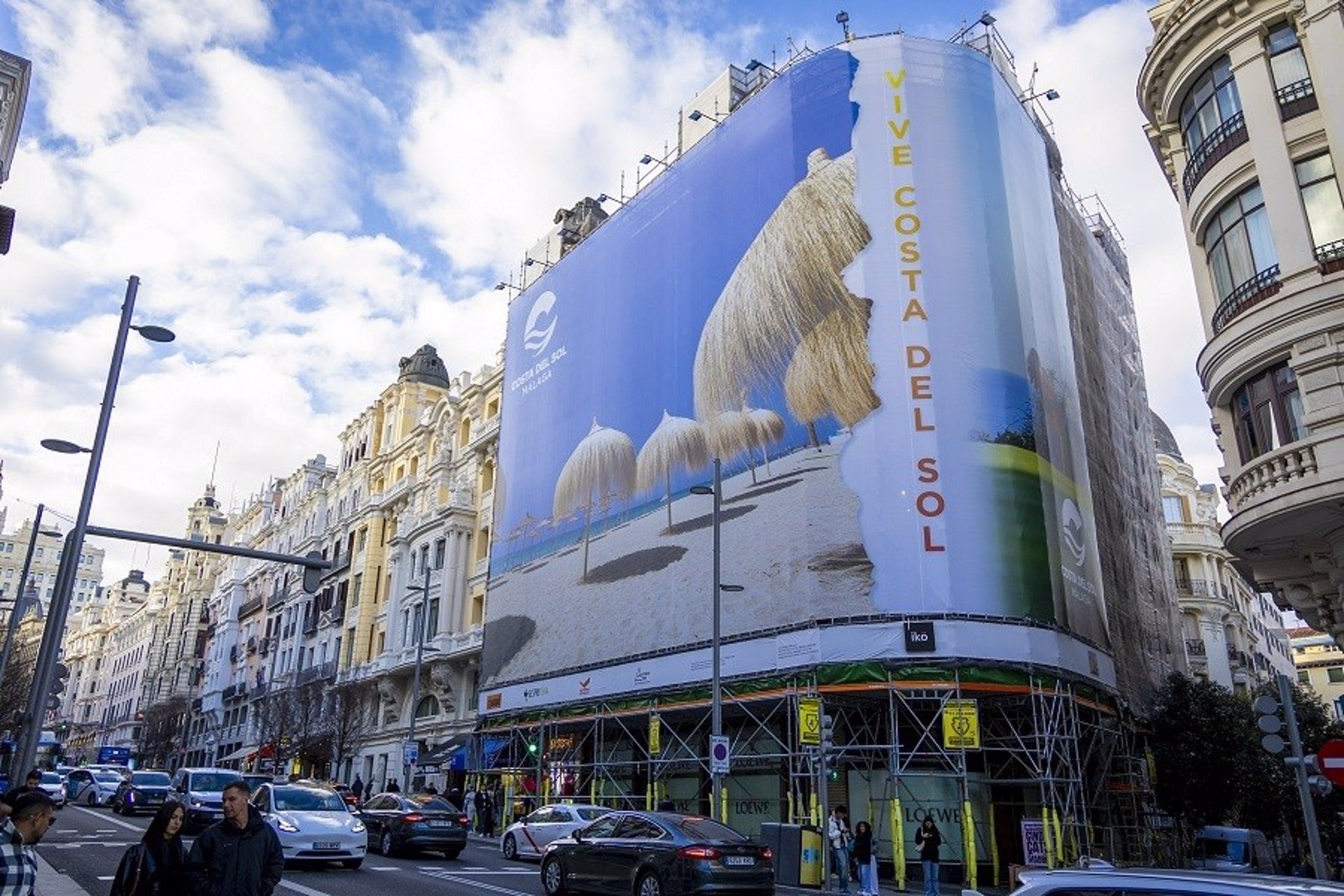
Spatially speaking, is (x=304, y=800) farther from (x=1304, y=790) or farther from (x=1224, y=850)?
(x=1224, y=850)

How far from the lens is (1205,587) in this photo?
55.2 m

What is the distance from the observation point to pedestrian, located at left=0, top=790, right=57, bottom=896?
6.45 m

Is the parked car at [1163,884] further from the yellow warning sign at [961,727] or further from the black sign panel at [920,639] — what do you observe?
the black sign panel at [920,639]

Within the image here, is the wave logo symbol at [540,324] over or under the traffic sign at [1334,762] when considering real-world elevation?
over

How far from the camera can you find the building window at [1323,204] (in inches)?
715

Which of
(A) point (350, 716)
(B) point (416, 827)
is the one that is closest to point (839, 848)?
(B) point (416, 827)

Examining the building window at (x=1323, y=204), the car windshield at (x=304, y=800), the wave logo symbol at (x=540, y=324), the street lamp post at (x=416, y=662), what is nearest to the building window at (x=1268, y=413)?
the building window at (x=1323, y=204)

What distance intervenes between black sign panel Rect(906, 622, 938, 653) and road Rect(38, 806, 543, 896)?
34.5 ft

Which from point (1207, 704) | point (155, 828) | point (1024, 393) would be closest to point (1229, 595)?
point (1207, 704)

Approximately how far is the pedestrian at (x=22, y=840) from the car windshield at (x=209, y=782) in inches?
785

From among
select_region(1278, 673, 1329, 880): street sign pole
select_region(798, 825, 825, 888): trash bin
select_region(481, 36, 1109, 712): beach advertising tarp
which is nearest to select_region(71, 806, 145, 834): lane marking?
select_region(481, 36, 1109, 712): beach advertising tarp

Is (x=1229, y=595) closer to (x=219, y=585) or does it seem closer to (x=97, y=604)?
(x=219, y=585)

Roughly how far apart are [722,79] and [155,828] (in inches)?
1587

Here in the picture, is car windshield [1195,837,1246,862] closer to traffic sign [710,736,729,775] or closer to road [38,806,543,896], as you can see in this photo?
traffic sign [710,736,729,775]
